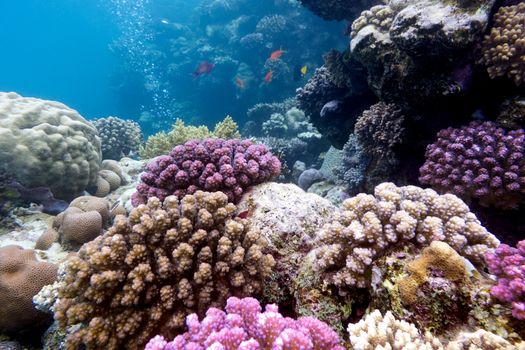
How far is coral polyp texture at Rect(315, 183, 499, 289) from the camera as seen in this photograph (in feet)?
6.82

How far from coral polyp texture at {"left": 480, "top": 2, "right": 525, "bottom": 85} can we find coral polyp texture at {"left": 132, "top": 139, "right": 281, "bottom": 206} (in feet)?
10.3

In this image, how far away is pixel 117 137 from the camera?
9016 mm

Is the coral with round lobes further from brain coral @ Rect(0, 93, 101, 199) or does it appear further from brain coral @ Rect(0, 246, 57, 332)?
brain coral @ Rect(0, 93, 101, 199)

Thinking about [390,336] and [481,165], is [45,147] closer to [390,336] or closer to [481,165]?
[390,336]

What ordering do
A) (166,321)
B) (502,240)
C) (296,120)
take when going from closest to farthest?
(166,321) → (502,240) → (296,120)

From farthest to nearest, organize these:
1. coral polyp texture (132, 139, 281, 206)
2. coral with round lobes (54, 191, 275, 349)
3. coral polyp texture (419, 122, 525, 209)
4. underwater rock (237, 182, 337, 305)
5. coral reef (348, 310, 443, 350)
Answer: coral polyp texture (419, 122, 525, 209) → coral polyp texture (132, 139, 281, 206) → underwater rock (237, 182, 337, 305) → coral with round lobes (54, 191, 275, 349) → coral reef (348, 310, 443, 350)

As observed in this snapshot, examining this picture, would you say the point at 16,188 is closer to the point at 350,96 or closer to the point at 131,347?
the point at 131,347

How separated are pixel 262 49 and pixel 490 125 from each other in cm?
1766

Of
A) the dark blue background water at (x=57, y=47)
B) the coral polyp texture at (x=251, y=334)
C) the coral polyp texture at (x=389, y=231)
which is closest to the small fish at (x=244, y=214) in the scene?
the coral polyp texture at (x=389, y=231)

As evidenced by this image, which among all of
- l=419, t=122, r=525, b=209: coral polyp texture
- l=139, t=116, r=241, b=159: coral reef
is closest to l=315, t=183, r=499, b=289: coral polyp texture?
l=419, t=122, r=525, b=209: coral polyp texture

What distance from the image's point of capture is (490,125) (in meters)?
3.79

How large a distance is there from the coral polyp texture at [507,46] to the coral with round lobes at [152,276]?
384 cm

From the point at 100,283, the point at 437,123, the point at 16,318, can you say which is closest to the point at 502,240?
the point at 437,123

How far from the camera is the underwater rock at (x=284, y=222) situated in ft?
8.62
